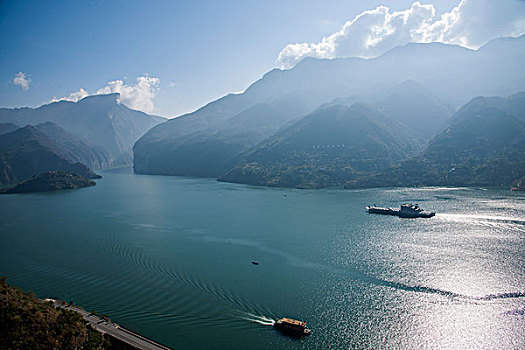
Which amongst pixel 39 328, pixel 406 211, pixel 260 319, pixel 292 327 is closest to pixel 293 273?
pixel 260 319

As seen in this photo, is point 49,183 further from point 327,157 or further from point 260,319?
point 260,319

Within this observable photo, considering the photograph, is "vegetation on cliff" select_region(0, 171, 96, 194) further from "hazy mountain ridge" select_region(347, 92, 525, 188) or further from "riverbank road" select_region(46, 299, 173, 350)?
"riverbank road" select_region(46, 299, 173, 350)

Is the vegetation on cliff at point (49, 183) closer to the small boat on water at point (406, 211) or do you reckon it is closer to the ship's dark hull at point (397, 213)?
the ship's dark hull at point (397, 213)

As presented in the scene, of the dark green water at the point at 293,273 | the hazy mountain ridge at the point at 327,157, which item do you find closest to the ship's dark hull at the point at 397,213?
the dark green water at the point at 293,273

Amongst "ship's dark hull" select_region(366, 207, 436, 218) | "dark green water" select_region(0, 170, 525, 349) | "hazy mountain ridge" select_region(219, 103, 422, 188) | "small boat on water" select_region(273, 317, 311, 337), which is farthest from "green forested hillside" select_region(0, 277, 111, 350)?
"hazy mountain ridge" select_region(219, 103, 422, 188)

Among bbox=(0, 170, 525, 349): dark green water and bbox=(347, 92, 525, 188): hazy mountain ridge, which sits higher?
bbox=(347, 92, 525, 188): hazy mountain ridge

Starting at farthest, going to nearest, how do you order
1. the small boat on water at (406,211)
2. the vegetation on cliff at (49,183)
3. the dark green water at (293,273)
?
the vegetation on cliff at (49,183), the small boat on water at (406,211), the dark green water at (293,273)

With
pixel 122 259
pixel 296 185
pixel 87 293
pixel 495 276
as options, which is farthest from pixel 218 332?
pixel 296 185
